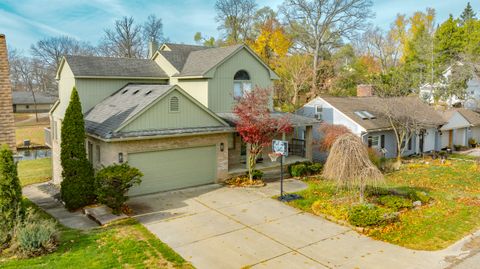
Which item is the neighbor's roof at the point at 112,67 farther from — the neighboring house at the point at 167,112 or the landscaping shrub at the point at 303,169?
the landscaping shrub at the point at 303,169

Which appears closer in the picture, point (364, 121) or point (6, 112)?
point (6, 112)

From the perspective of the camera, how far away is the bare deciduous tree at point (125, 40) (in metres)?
63.0

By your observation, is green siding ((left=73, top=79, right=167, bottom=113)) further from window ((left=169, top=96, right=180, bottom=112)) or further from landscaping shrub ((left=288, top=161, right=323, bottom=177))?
landscaping shrub ((left=288, top=161, right=323, bottom=177))

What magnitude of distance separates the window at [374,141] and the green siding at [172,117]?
1360 centimetres

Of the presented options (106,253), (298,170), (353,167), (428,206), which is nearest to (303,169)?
(298,170)

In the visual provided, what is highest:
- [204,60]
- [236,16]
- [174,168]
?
[236,16]

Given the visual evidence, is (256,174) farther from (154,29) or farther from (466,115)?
(154,29)

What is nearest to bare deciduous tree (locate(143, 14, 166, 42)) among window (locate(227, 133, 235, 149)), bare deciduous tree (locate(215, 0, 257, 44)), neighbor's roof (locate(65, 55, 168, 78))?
bare deciduous tree (locate(215, 0, 257, 44))

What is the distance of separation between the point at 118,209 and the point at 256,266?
21.3ft

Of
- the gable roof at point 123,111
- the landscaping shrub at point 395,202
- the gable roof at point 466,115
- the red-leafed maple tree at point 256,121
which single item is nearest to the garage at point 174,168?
the gable roof at point 123,111

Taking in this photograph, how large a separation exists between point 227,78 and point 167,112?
5.80 meters

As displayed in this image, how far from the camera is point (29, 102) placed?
75125 mm

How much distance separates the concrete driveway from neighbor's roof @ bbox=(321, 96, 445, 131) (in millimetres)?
12918

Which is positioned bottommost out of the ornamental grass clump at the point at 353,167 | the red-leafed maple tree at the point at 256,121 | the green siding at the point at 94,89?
the ornamental grass clump at the point at 353,167
